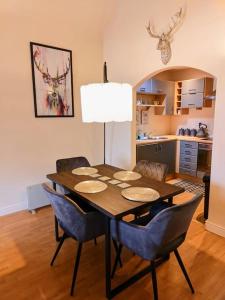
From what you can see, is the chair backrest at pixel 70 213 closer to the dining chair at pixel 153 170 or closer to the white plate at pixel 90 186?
the white plate at pixel 90 186

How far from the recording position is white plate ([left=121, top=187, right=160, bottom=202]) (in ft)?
5.44

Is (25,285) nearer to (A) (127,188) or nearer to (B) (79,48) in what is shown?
(A) (127,188)

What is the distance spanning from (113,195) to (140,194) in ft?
0.72

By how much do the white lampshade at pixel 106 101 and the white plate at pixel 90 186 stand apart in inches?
23.7

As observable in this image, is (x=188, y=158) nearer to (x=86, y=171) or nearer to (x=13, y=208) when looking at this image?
(x=86, y=171)

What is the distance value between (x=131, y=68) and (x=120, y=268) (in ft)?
8.65

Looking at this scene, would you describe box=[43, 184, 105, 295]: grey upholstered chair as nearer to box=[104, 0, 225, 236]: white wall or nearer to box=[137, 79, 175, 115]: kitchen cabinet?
box=[104, 0, 225, 236]: white wall

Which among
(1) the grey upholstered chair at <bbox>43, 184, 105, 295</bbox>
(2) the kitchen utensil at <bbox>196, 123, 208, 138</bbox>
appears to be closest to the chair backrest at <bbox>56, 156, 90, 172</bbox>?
(1) the grey upholstered chair at <bbox>43, 184, 105, 295</bbox>

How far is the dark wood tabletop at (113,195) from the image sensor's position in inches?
59.7

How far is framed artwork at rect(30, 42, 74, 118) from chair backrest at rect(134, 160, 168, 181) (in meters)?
1.58

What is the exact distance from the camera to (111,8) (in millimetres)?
3297

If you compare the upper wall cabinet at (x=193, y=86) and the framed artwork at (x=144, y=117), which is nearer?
the upper wall cabinet at (x=193, y=86)

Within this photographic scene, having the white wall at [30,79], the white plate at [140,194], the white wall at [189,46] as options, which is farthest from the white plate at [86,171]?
the white wall at [189,46]

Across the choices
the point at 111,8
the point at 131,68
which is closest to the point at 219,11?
the point at 131,68
